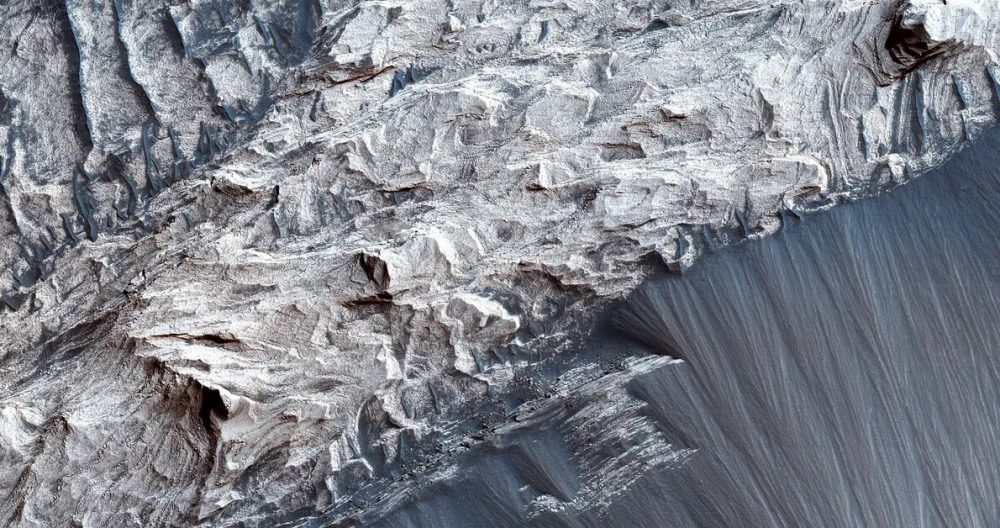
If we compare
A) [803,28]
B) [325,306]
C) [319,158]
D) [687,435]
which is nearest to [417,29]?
[319,158]

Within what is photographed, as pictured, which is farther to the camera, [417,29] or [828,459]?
[417,29]

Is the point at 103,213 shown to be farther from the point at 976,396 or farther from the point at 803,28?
Answer: the point at 976,396

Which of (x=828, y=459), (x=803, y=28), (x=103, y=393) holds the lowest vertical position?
(x=828, y=459)

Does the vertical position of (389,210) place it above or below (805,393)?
above

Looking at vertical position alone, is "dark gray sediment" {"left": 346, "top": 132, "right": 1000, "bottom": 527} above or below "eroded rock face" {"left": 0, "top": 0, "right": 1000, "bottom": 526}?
below

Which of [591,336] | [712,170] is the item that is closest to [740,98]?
[712,170]

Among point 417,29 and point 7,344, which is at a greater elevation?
point 417,29

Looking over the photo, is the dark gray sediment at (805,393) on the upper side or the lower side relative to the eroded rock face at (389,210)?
lower

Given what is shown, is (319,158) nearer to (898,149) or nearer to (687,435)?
(687,435)
